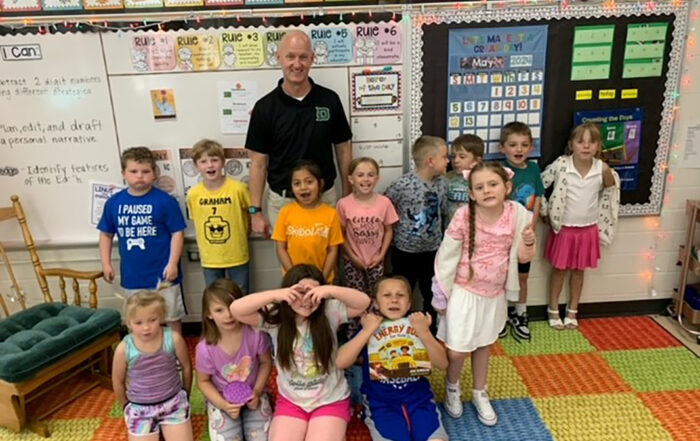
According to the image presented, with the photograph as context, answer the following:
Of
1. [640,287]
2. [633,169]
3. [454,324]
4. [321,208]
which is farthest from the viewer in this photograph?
[640,287]

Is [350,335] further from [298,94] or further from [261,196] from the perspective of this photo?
[298,94]

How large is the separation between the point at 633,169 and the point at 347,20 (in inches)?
68.9

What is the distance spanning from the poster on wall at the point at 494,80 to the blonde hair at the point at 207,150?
1.20 metres

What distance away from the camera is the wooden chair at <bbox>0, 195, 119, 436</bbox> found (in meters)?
2.24

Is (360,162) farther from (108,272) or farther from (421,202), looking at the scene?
(108,272)

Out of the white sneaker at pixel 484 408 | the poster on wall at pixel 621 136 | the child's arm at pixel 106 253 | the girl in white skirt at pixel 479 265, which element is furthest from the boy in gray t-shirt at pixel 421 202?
the child's arm at pixel 106 253

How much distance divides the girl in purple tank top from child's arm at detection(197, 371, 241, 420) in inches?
5.0

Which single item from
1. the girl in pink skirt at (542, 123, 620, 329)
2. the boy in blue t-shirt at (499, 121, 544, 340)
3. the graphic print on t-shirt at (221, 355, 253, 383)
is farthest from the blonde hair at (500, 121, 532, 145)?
the graphic print on t-shirt at (221, 355, 253, 383)

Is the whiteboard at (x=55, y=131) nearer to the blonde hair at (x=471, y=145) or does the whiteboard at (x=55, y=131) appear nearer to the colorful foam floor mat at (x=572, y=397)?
the colorful foam floor mat at (x=572, y=397)

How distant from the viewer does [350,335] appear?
258 cm

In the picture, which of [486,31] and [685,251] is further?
[685,251]

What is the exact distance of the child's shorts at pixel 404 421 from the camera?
2.01 metres

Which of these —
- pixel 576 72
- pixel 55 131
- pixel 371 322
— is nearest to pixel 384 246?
pixel 371 322

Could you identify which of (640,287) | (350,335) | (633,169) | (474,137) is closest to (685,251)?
(640,287)
